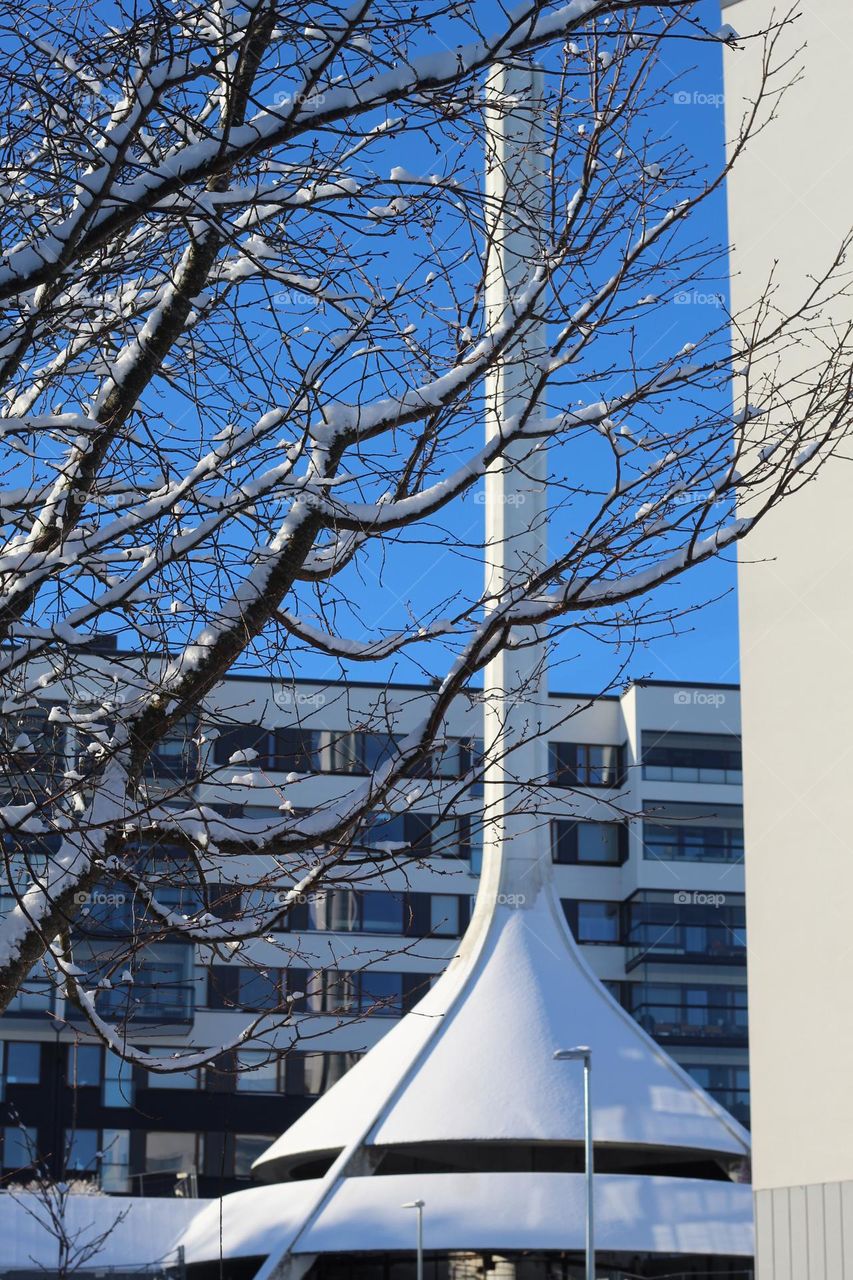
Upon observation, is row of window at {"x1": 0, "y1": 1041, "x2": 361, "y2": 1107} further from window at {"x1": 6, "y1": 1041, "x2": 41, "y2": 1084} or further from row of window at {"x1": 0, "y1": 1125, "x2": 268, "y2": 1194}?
row of window at {"x1": 0, "y1": 1125, "x2": 268, "y2": 1194}

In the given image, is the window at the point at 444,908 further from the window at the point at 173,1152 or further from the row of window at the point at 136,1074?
the window at the point at 173,1152

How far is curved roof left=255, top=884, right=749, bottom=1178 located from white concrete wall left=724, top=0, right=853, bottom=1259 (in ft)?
66.1

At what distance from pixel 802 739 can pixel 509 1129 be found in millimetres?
20940

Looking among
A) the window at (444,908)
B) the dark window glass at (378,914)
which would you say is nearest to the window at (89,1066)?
the dark window glass at (378,914)

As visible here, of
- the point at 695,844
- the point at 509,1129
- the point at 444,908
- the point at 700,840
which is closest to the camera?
the point at 509,1129

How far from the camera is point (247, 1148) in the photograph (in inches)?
1812

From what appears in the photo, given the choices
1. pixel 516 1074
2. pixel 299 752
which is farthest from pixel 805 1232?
pixel 516 1074

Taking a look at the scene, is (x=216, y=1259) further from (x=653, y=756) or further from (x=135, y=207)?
(x=135, y=207)

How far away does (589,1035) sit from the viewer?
32969mm

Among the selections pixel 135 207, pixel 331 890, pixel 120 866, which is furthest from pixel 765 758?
pixel 135 207

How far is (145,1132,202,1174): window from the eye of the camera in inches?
1773

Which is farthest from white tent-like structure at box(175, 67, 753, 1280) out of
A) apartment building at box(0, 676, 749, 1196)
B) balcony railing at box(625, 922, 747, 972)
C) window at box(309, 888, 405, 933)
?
balcony railing at box(625, 922, 747, 972)

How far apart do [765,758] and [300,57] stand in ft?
24.9

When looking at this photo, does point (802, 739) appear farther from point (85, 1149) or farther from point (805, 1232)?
point (85, 1149)
